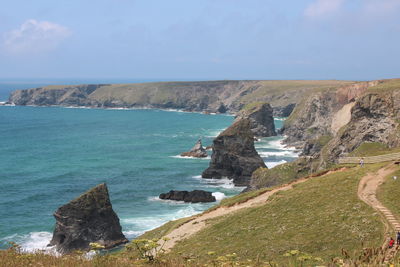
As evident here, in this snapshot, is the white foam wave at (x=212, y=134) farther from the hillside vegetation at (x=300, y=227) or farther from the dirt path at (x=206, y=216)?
the hillside vegetation at (x=300, y=227)

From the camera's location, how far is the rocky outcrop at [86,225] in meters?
51.9

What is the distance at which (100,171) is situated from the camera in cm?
9600

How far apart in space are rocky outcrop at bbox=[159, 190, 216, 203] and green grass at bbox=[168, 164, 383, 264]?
102ft

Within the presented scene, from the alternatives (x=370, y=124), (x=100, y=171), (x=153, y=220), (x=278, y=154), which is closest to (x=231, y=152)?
(x=370, y=124)

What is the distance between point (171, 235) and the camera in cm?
3925

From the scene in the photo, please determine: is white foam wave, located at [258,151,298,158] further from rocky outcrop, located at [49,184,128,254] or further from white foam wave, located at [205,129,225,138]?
rocky outcrop, located at [49,184,128,254]

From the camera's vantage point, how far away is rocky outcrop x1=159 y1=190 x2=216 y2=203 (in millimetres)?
71375

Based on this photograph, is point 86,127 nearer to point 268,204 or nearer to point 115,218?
point 115,218

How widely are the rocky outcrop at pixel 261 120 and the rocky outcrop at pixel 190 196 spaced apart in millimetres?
88561

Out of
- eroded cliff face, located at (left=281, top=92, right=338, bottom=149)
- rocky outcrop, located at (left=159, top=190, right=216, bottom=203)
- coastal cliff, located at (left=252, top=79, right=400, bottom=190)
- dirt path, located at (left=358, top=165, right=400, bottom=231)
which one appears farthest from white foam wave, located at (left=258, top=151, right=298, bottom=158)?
dirt path, located at (left=358, top=165, right=400, bottom=231)

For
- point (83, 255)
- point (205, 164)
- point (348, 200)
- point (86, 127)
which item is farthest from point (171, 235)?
point (86, 127)

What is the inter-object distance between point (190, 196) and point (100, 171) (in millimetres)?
30682

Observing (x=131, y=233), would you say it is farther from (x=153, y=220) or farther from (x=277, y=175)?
(x=277, y=175)

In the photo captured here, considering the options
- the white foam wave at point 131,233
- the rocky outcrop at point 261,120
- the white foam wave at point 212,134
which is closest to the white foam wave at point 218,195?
the white foam wave at point 131,233
